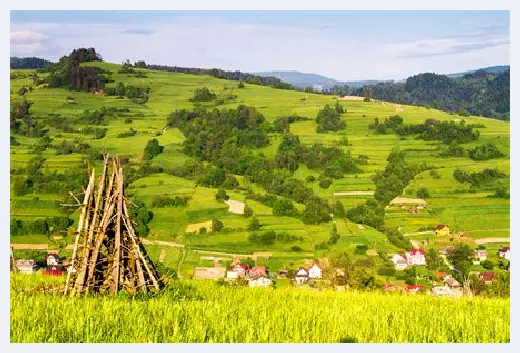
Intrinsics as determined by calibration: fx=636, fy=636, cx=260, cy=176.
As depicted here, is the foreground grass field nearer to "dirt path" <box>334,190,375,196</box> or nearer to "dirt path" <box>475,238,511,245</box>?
"dirt path" <box>475,238,511,245</box>

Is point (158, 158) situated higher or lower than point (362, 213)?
higher

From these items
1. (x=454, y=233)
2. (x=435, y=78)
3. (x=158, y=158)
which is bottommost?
(x=454, y=233)

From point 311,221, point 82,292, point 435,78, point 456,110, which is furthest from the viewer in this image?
point 435,78

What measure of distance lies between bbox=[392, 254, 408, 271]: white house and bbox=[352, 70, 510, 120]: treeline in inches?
1431

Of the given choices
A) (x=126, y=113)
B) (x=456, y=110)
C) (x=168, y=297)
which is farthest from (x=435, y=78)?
(x=168, y=297)

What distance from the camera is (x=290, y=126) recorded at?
5153 centimetres

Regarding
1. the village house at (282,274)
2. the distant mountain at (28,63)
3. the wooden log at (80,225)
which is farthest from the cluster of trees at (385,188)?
the wooden log at (80,225)

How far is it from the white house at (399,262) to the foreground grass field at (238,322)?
87.2ft

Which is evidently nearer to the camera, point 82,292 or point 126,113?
point 82,292

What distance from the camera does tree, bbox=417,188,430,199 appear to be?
42.5 metres

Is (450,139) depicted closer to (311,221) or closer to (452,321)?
(311,221)

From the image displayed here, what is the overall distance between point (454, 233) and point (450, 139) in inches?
491

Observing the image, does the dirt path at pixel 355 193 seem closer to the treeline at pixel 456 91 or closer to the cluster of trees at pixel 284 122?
the cluster of trees at pixel 284 122

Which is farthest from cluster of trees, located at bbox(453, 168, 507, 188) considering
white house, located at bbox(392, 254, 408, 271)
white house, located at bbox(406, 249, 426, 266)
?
white house, located at bbox(392, 254, 408, 271)
